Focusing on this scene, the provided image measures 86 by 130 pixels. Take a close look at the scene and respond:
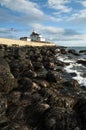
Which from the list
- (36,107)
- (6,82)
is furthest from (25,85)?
(36,107)

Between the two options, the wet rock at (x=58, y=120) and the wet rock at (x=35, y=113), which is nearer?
the wet rock at (x=58, y=120)

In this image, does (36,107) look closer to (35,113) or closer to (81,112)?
(35,113)

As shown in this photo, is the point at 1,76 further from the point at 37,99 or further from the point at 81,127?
the point at 81,127

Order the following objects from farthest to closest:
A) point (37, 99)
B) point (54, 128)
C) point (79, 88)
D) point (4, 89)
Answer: point (79, 88) → point (4, 89) → point (37, 99) → point (54, 128)

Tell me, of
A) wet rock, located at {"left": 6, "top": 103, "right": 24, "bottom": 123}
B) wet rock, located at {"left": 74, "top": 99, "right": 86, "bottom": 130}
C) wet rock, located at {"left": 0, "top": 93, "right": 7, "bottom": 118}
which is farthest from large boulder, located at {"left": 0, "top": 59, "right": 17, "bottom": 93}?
wet rock, located at {"left": 74, "top": 99, "right": 86, "bottom": 130}

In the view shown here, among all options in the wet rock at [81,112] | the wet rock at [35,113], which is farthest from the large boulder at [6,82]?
the wet rock at [81,112]

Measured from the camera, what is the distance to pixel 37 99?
1224cm

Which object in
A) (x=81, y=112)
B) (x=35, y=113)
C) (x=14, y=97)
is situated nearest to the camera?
(x=81, y=112)

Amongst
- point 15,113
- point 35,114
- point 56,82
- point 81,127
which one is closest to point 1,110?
point 15,113

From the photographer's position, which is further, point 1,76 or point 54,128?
point 1,76

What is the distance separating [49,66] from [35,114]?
Result: 47.0 feet

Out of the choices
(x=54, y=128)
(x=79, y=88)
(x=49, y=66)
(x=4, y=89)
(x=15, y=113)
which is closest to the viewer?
(x=54, y=128)

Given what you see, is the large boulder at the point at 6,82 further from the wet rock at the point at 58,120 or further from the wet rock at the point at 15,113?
the wet rock at the point at 58,120

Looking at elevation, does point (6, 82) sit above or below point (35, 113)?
above
